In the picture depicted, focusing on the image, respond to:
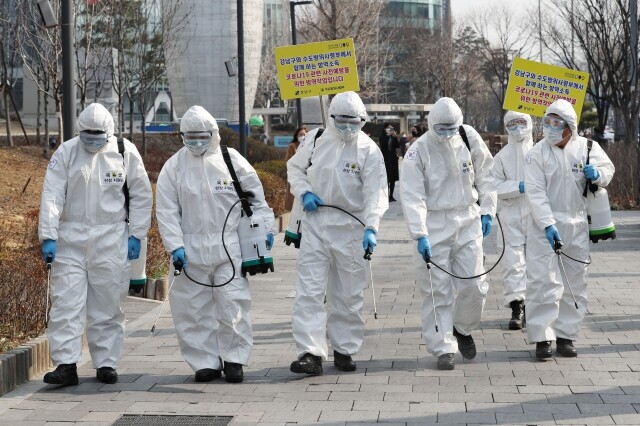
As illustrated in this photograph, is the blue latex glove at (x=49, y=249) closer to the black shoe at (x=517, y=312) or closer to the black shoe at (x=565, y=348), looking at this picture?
the black shoe at (x=565, y=348)

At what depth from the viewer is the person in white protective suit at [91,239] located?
7.82 m

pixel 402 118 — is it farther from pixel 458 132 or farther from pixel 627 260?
pixel 458 132

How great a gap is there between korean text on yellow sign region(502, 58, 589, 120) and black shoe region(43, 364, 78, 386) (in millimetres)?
5363

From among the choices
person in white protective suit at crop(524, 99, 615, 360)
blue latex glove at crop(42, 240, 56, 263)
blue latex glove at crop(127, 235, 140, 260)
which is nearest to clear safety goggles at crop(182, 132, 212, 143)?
blue latex glove at crop(127, 235, 140, 260)

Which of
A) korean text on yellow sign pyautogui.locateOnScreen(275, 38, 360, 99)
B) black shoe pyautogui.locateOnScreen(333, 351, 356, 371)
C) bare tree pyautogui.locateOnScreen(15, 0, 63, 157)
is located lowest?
black shoe pyautogui.locateOnScreen(333, 351, 356, 371)

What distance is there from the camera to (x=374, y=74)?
221 feet

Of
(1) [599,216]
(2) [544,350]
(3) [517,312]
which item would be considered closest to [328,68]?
(3) [517,312]

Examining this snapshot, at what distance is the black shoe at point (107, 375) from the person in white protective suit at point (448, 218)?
210cm

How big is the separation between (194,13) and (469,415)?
31.3 metres

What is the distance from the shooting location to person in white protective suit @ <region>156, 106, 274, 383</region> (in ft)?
26.1

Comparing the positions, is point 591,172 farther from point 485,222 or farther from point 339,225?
point 339,225

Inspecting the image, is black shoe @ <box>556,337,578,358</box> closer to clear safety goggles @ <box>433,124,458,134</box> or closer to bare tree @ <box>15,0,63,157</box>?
clear safety goggles @ <box>433,124,458,134</box>

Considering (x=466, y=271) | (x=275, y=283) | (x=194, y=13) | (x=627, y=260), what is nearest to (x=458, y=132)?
(x=466, y=271)

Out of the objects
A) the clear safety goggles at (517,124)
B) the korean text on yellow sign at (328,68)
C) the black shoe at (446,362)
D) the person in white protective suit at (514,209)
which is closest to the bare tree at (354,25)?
the korean text on yellow sign at (328,68)
